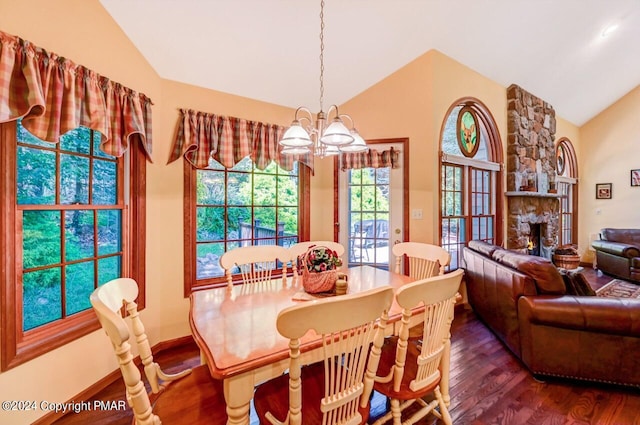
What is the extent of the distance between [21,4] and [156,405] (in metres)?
2.23

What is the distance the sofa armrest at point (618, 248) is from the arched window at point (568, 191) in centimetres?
80

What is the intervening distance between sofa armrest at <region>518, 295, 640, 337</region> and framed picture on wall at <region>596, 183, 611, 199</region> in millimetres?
5215

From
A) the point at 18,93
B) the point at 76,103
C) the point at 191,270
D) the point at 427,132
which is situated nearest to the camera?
the point at 18,93

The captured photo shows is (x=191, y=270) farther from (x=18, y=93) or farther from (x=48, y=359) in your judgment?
(x=18, y=93)

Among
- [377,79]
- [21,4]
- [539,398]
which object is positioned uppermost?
[377,79]

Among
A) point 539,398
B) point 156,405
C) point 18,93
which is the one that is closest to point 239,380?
point 156,405

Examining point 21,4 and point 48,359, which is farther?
point 48,359

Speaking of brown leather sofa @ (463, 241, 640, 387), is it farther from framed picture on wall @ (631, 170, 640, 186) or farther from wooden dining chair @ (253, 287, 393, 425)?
framed picture on wall @ (631, 170, 640, 186)

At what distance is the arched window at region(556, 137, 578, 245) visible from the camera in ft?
19.2

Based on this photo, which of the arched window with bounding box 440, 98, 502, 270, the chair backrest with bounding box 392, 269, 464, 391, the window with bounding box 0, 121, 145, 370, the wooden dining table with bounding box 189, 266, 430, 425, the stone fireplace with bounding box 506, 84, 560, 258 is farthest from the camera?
the stone fireplace with bounding box 506, 84, 560, 258

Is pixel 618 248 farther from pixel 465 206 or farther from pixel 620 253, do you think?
pixel 465 206

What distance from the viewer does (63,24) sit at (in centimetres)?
178

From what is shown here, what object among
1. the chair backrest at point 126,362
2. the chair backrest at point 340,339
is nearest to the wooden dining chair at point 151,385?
the chair backrest at point 126,362

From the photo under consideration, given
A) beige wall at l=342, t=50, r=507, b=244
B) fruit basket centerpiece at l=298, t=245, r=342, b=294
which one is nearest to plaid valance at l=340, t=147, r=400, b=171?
beige wall at l=342, t=50, r=507, b=244
